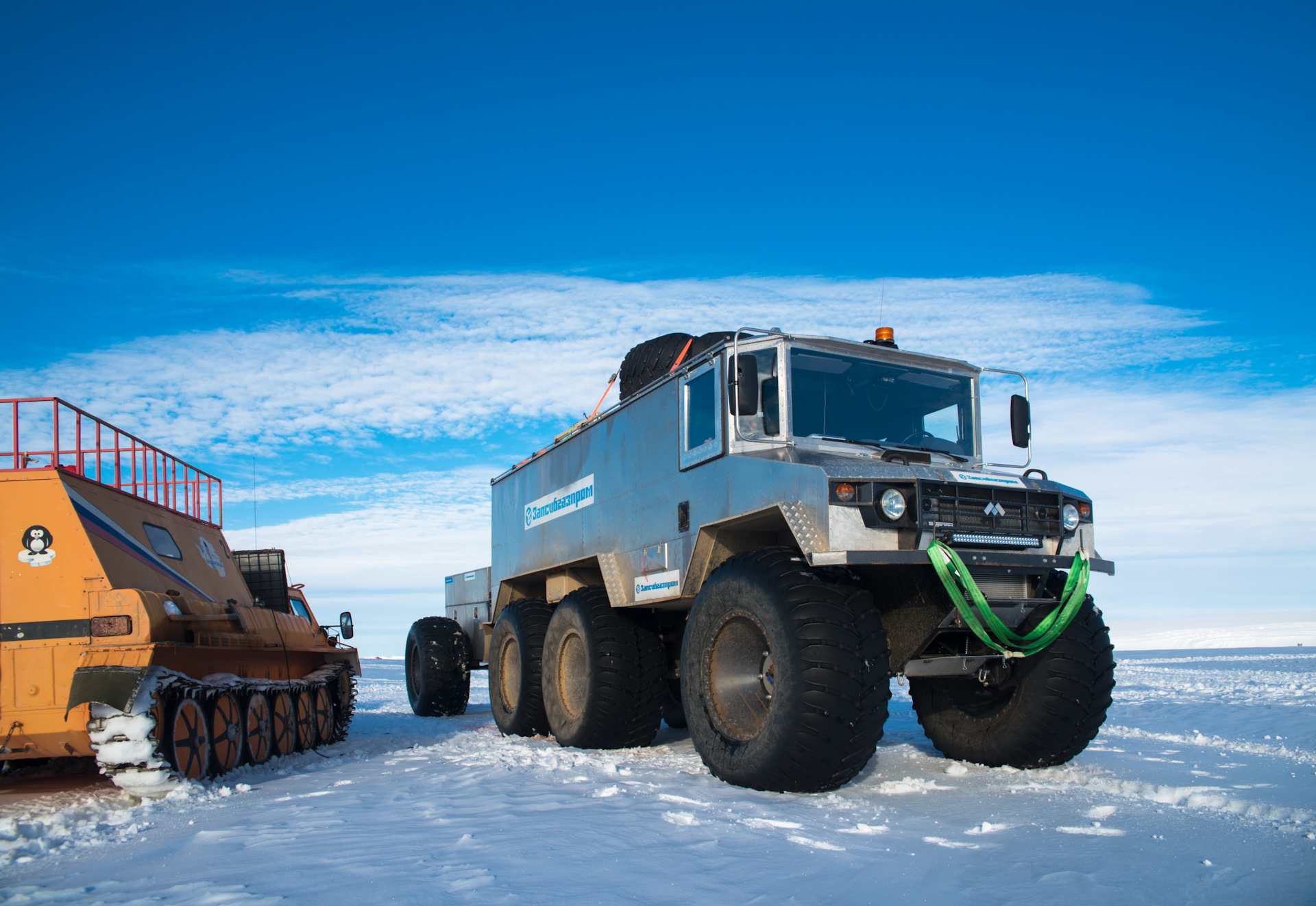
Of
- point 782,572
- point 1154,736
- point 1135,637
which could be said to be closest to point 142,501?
point 782,572

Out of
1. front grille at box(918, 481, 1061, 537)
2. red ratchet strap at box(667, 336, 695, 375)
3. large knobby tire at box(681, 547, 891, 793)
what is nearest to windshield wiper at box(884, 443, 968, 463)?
front grille at box(918, 481, 1061, 537)

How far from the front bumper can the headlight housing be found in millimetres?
Result: 249

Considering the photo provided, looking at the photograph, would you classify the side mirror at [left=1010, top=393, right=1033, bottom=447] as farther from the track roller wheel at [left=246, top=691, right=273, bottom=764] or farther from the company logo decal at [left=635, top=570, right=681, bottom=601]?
the track roller wheel at [left=246, top=691, right=273, bottom=764]

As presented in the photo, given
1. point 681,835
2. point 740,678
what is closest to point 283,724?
point 740,678

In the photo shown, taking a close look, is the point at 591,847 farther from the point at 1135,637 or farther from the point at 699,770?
the point at 1135,637

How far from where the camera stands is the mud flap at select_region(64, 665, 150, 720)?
6633mm

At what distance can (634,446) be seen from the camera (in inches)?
365

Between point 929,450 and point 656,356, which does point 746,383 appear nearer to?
point 929,450

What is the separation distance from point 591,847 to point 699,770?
298 cm

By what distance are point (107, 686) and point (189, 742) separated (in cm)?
96

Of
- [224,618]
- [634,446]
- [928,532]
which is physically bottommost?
[224,618]

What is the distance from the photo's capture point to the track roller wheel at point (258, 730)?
28.5 ft

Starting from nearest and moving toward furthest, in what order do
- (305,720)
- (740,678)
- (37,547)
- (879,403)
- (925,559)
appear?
(925,559) → (740,678) → (37,547) → (879,403) → (305,720)

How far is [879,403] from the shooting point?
7.70m
